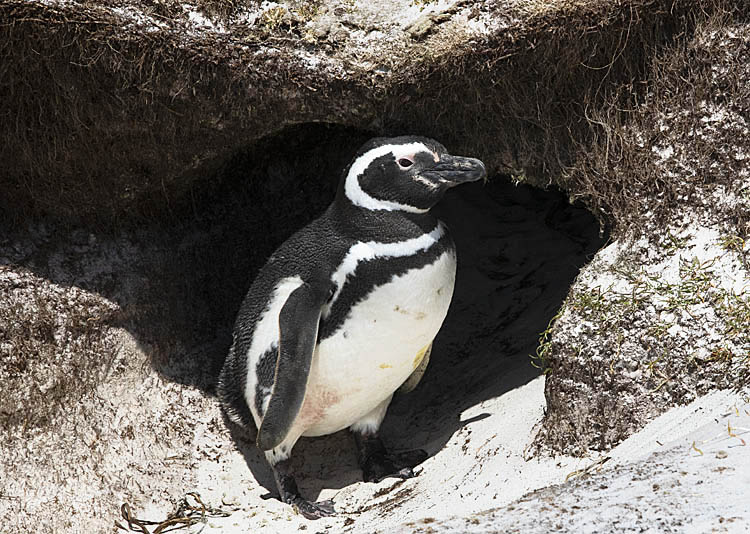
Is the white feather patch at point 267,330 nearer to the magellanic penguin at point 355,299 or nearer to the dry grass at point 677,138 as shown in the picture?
the magellanic penguin at point 355,299

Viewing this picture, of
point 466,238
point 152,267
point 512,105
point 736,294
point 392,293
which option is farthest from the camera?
point 466,238

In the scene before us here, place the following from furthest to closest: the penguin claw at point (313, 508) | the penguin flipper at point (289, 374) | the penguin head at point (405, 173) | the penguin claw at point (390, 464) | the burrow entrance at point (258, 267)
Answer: the burrow entrance at point (258, 267), the penguin claw at point (390, 464), the penguin claw at point (313, 508), the penguin head at point (405, 173), the penguin flipper at point (289, 374)

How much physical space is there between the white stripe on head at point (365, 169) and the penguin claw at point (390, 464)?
1081 millimetres

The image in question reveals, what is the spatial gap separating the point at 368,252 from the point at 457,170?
18.9 inches

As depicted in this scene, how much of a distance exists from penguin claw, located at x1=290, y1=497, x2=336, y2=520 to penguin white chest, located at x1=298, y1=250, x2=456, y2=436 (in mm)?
335

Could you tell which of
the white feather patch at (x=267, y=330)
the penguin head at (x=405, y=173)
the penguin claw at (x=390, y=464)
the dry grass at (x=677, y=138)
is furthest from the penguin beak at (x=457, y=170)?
the penguin claw at (x=390, y=464)

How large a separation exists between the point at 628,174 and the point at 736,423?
1304 mm

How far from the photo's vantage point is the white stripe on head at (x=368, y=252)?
3354 mm

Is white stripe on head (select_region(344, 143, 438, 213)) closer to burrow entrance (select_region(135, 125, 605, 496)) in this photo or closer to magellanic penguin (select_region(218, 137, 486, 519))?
magellanic penguin (select_region(218, 137, 486, 519))

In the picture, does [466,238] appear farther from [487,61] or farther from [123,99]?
[123,99]

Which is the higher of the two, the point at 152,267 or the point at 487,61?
the point at 487,61

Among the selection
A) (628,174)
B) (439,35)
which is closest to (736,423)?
(628,174)

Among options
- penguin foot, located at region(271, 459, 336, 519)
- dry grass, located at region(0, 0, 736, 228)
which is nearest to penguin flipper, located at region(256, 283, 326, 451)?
penguin foot, located at region(271, 459, 336, 519)

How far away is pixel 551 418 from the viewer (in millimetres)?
3121
